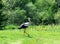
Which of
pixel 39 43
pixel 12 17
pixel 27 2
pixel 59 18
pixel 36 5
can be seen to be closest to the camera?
pixel 39 43

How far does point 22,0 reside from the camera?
45.1 metres

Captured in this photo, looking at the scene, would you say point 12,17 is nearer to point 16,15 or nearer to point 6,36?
point 16,15

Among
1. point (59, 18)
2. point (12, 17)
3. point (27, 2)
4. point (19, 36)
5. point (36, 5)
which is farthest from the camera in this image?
point (36, 5)

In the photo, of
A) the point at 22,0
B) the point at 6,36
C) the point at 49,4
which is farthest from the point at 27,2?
the point at 6,36

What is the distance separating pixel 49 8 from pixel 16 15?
1093 centimetres

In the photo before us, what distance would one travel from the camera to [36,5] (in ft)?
167

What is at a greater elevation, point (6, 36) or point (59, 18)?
point (6, 36)

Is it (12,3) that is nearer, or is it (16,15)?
(16,15)

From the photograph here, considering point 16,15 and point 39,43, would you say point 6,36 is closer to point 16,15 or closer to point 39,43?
point 39,43

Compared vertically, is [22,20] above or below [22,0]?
below

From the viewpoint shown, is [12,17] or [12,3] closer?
[12,17]

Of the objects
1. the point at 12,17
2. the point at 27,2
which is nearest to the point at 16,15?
the point at 12,17

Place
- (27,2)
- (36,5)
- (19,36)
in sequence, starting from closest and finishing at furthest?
(19,36) < (27,2) < (36,5)

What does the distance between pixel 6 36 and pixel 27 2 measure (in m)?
31.0
